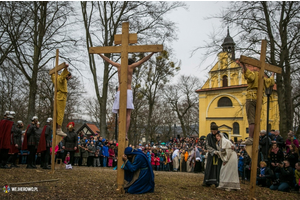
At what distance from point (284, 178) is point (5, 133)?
9.80 m

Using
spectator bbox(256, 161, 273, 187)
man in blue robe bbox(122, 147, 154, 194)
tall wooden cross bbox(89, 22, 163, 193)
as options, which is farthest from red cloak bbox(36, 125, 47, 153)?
spectator bbox(256, 161, 273, 187)

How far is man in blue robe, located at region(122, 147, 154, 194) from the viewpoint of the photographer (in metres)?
6.09

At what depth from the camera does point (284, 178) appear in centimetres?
913

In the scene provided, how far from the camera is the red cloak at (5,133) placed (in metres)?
9.20

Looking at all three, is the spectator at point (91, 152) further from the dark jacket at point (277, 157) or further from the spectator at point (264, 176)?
the dark jacket at point (277, 157)

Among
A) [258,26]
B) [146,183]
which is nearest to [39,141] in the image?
[146,183]

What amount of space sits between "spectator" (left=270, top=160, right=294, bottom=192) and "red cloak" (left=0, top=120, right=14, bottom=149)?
363 inches

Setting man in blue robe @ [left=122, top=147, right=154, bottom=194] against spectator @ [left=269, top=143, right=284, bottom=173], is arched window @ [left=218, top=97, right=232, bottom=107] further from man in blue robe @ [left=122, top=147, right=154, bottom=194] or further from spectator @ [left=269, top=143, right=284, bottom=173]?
man in blue robe @ [left=122, top=147, right=154, bottom=194]

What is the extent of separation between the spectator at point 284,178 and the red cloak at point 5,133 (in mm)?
9227

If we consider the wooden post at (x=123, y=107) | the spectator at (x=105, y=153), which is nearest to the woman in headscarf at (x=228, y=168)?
the wooden post at (x=123, y=107)

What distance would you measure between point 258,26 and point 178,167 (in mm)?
11153

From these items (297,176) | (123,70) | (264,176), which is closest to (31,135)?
(123,70)

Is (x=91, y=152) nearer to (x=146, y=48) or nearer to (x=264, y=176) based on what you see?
(x=264, y=176)

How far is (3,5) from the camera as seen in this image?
1342 cm
